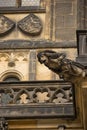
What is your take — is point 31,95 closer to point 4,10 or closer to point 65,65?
point 65,65

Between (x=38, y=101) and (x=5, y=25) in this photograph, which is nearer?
(x=38, y=101)

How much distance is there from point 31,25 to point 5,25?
56cm

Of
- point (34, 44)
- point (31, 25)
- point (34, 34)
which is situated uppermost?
point (31, 25)

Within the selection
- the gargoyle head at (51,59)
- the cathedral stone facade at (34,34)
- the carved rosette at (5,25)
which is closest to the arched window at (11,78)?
the cathedral stone facade at (34,34)

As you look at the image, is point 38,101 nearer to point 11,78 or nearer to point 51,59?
point 51,59

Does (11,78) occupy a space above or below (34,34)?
below

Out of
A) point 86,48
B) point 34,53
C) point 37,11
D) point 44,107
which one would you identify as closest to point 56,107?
point 44,107

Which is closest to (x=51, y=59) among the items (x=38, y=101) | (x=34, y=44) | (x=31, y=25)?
(x=38, y=101)

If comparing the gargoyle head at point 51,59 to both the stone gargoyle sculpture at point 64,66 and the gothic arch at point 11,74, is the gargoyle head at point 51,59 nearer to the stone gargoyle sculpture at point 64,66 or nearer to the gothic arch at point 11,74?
the stone gargoyle sculpture at point 64,66

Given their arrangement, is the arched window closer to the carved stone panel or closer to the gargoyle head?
the carved stone panel

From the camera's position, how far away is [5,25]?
48.3 feet

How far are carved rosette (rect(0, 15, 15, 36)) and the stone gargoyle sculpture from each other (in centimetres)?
462

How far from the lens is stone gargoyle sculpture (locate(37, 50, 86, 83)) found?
998 centimetres

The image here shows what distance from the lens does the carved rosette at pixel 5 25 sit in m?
14.6
